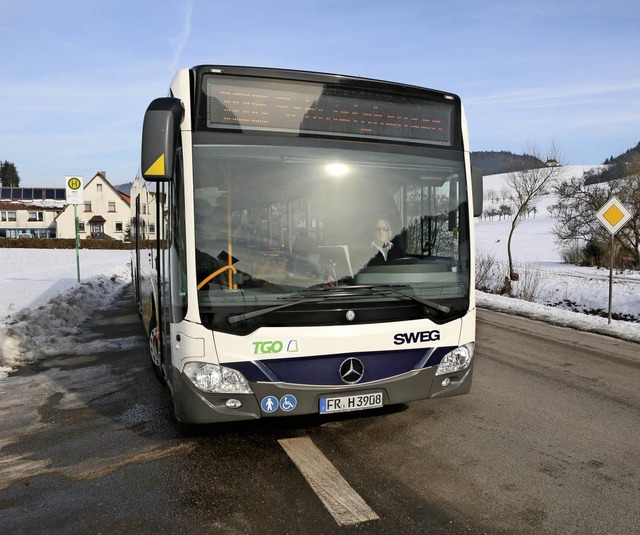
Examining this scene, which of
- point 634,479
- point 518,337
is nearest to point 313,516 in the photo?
point 634,479

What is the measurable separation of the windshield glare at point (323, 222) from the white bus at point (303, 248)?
0.01 meters

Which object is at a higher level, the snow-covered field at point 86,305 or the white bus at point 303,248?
the white bus at point 303,248

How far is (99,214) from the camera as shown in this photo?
75.6 metres

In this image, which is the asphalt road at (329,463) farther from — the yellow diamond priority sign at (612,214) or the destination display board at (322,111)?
the yellow diamond priority sign at (612,214)

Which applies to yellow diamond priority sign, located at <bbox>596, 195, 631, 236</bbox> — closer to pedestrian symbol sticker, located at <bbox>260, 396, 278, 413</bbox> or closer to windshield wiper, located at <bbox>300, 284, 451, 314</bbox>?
windshield wiper, located at <bbox>300, 284, 451, 314</bbox>

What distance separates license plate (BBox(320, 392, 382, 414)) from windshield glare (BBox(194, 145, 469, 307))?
85 cm

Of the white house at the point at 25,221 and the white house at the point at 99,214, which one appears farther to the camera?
the white house at the point at 25,221

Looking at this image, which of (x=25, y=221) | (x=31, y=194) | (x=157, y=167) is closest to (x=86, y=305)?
(x=157, y=167)

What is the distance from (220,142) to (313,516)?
2634mm

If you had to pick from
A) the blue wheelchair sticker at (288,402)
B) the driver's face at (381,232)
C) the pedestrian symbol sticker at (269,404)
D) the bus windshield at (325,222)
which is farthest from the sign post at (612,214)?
the pedestrian symbol sticker at (269,404)

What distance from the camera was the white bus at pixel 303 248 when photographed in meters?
3.81

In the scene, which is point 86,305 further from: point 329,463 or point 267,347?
point 329,463

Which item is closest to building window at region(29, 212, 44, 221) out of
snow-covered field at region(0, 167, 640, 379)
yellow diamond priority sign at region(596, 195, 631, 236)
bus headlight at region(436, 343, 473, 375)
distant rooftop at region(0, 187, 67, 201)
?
distant rooftop at region(0, 187, 67, 201)

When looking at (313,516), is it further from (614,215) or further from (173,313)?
(614,215)
